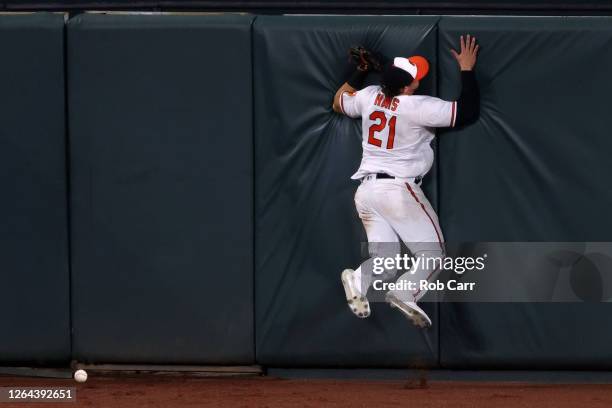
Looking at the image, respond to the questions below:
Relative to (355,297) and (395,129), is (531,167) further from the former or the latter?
(355,297)

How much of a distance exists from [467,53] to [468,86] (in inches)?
10.0

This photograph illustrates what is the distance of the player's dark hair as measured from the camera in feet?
27.3

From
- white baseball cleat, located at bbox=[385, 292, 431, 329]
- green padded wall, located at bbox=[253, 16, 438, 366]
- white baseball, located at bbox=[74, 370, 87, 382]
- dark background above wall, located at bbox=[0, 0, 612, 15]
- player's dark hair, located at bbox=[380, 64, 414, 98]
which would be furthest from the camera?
dark background above wall, located at bbox=[0, 0, 612, 15]

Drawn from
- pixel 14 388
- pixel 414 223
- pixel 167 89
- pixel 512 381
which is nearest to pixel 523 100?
pixel 414 223

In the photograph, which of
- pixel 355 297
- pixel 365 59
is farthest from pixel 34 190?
pixel 365 59

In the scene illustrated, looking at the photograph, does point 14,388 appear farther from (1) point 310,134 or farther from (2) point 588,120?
(2) point 588,120

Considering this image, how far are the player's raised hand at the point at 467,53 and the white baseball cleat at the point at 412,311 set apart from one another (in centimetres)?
172

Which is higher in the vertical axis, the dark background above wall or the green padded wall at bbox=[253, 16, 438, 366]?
the dark background above wall

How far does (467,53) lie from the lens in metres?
8.41

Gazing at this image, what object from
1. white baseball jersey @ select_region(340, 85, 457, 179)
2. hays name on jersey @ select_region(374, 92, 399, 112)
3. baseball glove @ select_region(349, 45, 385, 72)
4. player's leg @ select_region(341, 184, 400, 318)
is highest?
baseball glove @ select_region(349, 45, 385, 72)

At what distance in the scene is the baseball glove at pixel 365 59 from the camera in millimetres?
8430

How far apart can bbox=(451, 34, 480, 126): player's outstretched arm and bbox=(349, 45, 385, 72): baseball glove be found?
0.55 metres

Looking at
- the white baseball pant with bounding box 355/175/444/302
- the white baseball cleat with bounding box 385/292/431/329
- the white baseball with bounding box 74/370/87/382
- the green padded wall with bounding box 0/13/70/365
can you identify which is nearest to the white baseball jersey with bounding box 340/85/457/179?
the white baseball pant with bounding box 355/175/444/302

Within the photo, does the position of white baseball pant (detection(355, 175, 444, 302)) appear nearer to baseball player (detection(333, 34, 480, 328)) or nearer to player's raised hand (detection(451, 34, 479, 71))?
baseball player (detection(333, 34, 480, 328))
